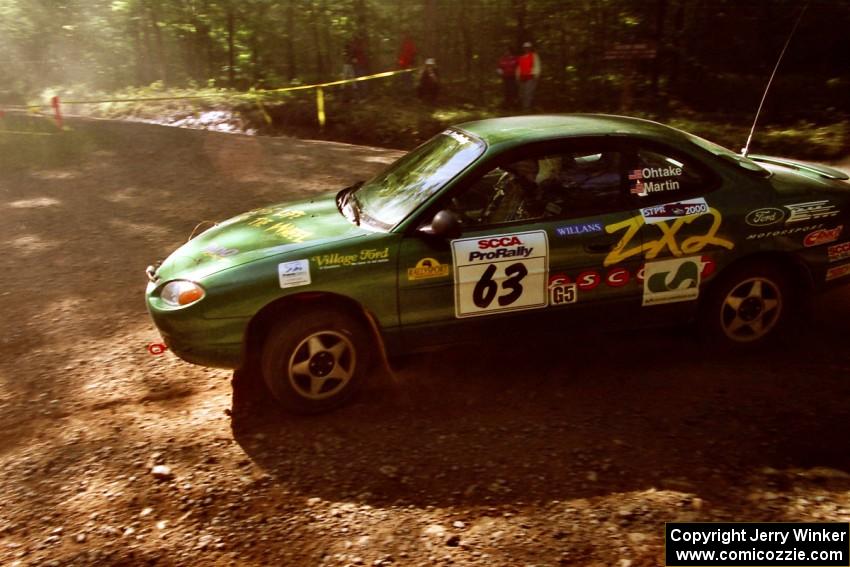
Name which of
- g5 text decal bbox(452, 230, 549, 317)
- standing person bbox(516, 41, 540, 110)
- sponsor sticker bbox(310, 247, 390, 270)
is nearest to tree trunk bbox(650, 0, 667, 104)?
standing person bbox(516, 41, 540, 110)

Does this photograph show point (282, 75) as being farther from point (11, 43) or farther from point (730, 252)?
point (730, 252)

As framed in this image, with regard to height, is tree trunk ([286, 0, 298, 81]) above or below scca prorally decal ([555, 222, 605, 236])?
above

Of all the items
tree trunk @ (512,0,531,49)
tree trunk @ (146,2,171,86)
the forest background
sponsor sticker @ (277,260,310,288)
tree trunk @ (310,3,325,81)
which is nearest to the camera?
sponsor sticker @ (277,260,310,288)

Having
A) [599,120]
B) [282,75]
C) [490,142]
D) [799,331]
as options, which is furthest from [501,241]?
[282,75]

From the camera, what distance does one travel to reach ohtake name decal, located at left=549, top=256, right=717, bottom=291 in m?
4.56

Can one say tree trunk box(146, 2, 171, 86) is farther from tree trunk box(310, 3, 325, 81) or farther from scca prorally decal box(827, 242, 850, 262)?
scca prorally decal box(827, 242, 850, 262)

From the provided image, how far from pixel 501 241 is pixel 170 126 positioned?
13.5 metres

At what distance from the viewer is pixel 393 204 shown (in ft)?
15.6

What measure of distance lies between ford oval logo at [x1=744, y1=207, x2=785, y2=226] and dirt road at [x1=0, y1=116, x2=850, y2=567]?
3.12 ft

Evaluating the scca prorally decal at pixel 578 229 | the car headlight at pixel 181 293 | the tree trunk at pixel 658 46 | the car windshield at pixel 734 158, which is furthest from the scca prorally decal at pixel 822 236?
the tree trunk at pixel 658 46

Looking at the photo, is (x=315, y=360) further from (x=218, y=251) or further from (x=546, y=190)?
(x=546, y=190)

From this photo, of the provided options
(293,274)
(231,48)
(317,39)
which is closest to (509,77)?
(317,39)

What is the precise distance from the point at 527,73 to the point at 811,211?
12.1m

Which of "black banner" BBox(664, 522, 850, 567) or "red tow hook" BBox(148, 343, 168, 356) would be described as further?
"red tow hook" BBox(148, 343, 168, 356)
